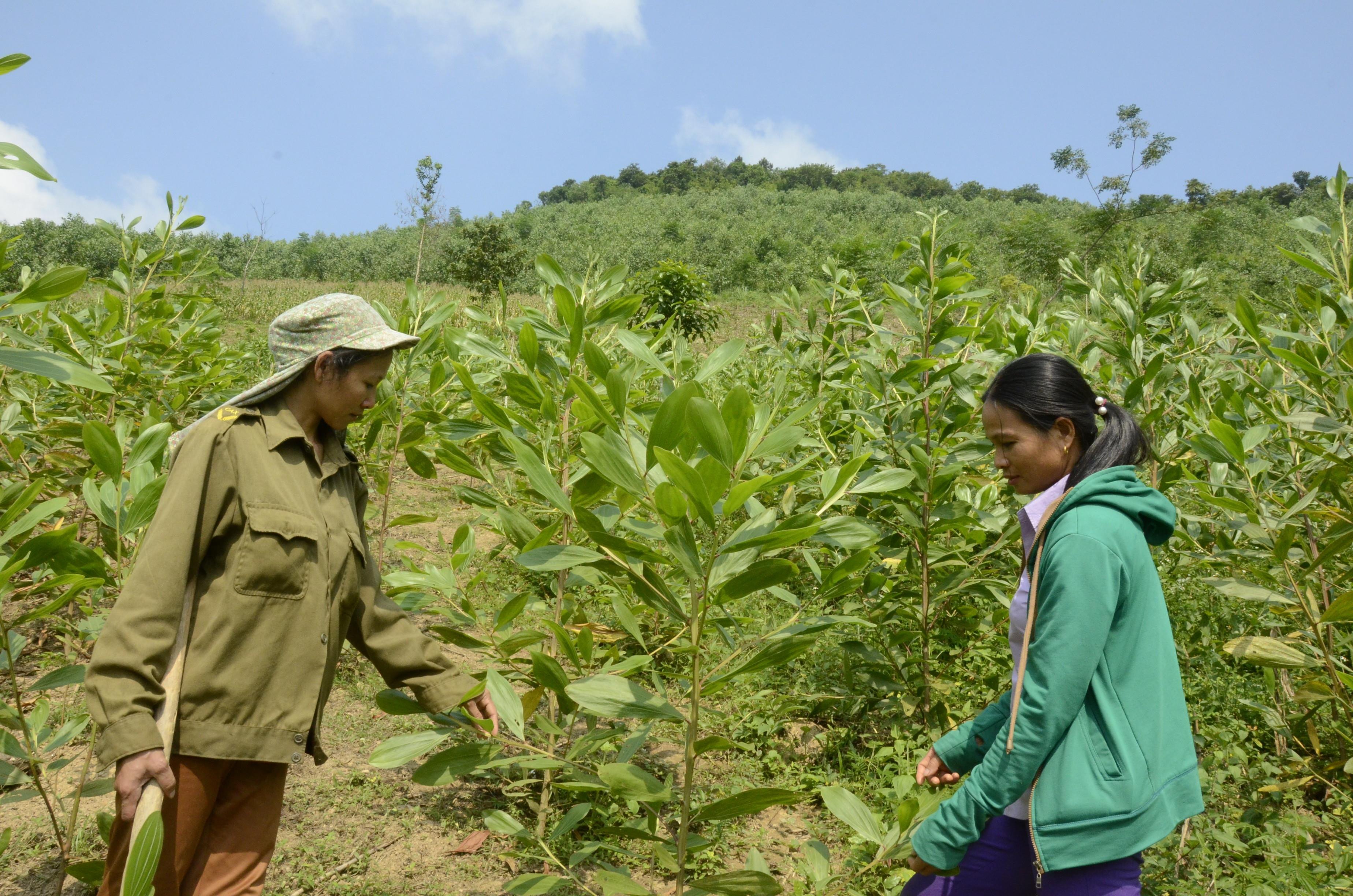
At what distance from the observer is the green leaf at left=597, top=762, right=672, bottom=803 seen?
1.28 metres

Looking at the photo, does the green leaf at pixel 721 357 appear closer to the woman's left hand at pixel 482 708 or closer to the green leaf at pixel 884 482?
the green leaf at pixel 884 482

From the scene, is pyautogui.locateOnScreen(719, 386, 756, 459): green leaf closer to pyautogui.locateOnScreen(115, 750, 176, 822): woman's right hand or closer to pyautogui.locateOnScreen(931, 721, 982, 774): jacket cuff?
pyautogui.locateOnScreen(931, 721, 982, 774): jacket cuff

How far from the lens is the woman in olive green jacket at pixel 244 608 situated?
54.5 inches

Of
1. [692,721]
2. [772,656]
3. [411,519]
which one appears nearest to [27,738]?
[411,519]

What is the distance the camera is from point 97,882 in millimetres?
1823

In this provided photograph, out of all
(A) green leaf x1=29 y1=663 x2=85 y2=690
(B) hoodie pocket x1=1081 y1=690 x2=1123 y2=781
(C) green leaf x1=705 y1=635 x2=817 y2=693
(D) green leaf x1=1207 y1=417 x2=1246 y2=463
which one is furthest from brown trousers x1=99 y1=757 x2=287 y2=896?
(D) green leaf x1=1207 y1=417 x2=1246 y2=463

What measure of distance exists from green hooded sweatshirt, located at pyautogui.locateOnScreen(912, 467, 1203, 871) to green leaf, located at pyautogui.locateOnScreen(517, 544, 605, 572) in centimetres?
69

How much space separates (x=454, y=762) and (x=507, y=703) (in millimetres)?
135

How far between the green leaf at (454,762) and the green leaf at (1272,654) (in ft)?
5.79

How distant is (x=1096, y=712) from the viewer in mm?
1334

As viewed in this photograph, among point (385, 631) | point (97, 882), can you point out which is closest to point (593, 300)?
point (385, 631)

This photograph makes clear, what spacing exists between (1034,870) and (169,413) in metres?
3.50

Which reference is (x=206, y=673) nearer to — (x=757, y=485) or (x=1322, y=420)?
(x=757, y=485)

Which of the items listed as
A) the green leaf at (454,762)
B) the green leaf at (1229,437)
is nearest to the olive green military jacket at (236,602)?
the green leaf at (454,762)
